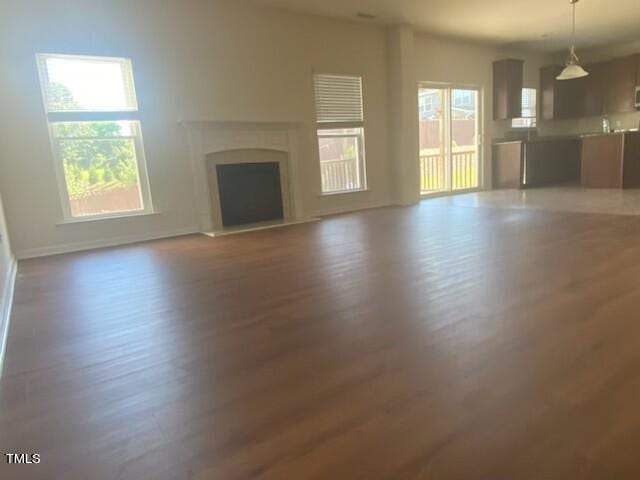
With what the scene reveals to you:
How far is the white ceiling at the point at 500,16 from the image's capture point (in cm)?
597

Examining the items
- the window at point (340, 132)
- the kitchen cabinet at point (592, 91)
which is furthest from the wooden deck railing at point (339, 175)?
the kitchen cabinet at point (592, 91)

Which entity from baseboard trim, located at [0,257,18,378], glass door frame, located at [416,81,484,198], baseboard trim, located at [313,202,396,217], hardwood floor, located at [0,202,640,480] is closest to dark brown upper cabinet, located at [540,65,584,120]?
glass door frame, located at [416,81,484,198]

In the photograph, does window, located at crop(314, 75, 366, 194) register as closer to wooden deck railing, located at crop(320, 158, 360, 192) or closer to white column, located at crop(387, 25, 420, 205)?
wooden deck railing, located at crop(320, 158, 360, 192)

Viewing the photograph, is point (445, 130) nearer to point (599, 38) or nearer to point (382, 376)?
point (599, 38)

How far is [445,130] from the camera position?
827 cm

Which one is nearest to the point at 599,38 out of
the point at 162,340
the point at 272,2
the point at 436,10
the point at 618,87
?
the point at 618,87

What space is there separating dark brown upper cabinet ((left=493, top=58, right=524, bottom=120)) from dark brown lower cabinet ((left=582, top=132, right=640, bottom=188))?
4.87 ft

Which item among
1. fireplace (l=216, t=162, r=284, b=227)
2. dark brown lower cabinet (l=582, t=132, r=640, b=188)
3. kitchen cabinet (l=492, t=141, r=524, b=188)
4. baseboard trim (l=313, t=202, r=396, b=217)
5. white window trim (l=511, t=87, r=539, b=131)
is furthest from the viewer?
white window trim (l=511, t=87, r=539, b=131)

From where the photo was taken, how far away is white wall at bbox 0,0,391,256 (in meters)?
4.49

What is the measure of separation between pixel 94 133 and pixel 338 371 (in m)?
4.56

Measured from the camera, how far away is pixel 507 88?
8.52 metres

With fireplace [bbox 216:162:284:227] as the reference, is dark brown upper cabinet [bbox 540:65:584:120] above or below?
above

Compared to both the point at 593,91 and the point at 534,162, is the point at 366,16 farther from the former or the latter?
the point at 593,91

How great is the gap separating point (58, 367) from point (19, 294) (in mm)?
1654
